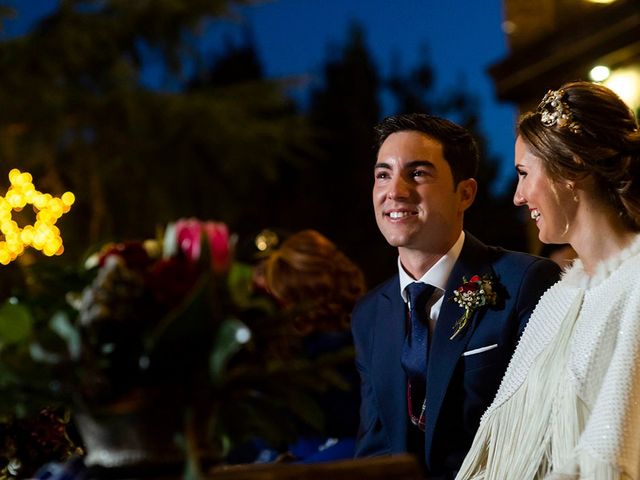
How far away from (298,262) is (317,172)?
19130mm

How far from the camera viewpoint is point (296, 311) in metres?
1.69

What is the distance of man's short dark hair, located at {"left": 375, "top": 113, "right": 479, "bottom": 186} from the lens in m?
3.54

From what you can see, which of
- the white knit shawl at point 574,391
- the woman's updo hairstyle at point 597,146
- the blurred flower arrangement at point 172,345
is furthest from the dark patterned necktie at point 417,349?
the blurred flower arrangement at point 172,345

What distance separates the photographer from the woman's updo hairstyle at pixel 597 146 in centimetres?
275

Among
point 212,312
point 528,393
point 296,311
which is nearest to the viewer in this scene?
point 212,312

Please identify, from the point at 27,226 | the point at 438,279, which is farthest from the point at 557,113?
the point at 27,226

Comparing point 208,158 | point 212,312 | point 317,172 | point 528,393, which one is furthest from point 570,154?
point 317,172

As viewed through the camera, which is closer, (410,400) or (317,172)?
(410,400)

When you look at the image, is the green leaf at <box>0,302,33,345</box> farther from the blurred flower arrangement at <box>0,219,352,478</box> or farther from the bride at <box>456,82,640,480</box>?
the bride at <box>456,82,640,480</box>

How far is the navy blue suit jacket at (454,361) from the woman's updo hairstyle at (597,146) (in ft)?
1.95

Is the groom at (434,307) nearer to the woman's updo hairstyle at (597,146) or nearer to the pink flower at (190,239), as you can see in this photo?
the woman's updo hairstyle at (597,146)

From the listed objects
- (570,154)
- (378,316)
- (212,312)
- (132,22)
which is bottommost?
(378,316)

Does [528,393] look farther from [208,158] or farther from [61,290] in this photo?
[208,158]

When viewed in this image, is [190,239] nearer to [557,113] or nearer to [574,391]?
[574,391]
